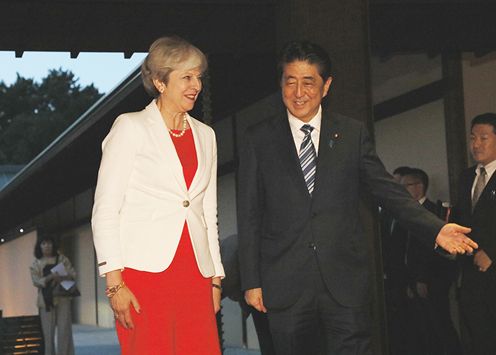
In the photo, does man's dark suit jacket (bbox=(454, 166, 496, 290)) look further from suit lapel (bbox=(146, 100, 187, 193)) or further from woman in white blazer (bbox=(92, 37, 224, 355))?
suit lapel (bbox=(146, 100, 187, 193))

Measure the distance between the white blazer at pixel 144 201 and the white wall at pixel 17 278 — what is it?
1013 inches

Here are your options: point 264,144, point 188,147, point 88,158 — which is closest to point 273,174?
point 264,144

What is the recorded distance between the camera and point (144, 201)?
401 cm

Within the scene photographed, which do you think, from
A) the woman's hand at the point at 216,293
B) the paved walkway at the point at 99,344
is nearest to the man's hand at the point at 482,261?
the woman's hand at the point at 216,293

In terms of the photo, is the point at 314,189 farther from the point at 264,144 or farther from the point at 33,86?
the point at 33,86

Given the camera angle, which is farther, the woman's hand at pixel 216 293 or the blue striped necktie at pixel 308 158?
the blue striped necktie at pixel 308 158

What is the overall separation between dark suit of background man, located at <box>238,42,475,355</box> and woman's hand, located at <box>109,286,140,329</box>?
2.36ft

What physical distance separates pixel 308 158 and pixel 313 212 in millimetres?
239

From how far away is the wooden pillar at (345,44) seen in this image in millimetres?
6090

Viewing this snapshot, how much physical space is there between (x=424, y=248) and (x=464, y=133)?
1.79m

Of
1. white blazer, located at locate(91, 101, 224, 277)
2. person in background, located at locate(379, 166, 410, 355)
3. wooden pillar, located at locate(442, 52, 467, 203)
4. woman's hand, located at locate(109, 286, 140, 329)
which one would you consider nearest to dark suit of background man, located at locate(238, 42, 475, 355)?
white blazer, located at locate(91, 101, 224, 277)

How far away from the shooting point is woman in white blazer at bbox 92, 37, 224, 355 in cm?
395

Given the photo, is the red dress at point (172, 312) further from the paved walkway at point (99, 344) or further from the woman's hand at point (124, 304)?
the paved walkway at point (99, 344)

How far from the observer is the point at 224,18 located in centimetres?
785
